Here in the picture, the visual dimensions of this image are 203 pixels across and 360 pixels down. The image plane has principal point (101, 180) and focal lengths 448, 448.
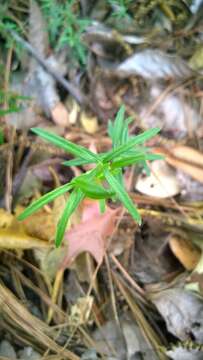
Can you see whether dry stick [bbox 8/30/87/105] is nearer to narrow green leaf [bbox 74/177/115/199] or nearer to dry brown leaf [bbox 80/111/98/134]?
dry brown leaf [bbox 80/111/98/134]

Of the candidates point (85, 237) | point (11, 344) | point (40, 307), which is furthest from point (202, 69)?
point (11, 344)

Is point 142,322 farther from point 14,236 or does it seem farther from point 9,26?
point 9,26

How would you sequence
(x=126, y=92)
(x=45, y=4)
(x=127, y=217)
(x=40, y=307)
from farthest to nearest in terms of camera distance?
(x=126, y=92)
(x=45, y=4)
(x=127, y=217)
(x=40, y=307)

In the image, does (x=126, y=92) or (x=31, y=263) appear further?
(x=126, y=92)

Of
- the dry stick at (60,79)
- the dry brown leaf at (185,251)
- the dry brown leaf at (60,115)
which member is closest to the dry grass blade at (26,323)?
the dry brown leaf at (185,251)

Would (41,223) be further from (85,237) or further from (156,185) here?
(156,185)

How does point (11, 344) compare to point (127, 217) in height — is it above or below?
below

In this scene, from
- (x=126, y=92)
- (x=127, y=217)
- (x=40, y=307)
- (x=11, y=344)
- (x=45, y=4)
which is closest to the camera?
(x=11, y=344)
